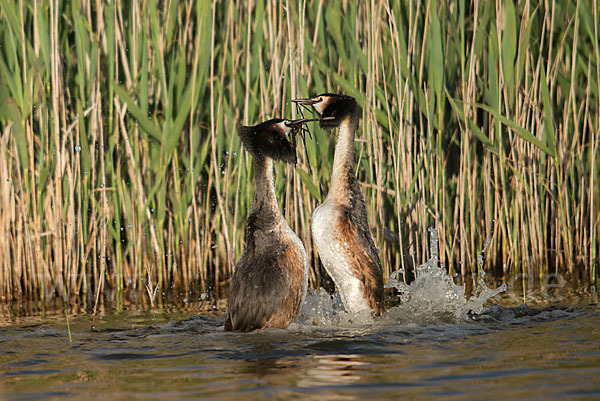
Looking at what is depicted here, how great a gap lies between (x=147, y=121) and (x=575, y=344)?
347cm

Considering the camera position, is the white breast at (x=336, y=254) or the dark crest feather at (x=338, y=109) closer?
the white breast at (x=336, y=254)

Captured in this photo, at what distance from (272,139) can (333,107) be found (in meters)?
0.74

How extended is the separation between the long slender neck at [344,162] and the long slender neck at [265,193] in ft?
1.98

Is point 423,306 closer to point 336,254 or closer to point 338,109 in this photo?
point 336,254

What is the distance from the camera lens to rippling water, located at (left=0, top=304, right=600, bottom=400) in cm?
356

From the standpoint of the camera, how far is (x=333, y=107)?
19.2 ft

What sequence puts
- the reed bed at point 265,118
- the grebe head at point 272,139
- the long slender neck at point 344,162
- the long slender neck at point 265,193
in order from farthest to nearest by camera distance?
the reed bed at point 265,118, the long slender neck at point 344,162, the grebe head at point 272,139, the long slender neck at point 265,193

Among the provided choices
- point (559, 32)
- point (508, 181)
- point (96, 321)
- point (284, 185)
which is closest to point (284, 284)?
point (96, 321)

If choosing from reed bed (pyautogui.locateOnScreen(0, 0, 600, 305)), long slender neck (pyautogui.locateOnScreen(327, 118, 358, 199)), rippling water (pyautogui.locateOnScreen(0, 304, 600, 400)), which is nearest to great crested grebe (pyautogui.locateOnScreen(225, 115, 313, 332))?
rippling water (pyautogui.locateOnScreen(0, 304, 600, 400))

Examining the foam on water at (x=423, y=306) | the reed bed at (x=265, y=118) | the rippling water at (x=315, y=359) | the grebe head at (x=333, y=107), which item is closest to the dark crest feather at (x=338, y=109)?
the grebe head at (x=333, y=107)

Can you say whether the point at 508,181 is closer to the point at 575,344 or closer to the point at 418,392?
the point at 575,344

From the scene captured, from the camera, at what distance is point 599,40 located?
6625 millimetres

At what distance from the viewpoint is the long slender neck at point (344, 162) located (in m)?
5.73

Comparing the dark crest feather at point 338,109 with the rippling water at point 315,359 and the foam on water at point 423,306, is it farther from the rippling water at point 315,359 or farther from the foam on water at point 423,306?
the rippling water at point 315,359
